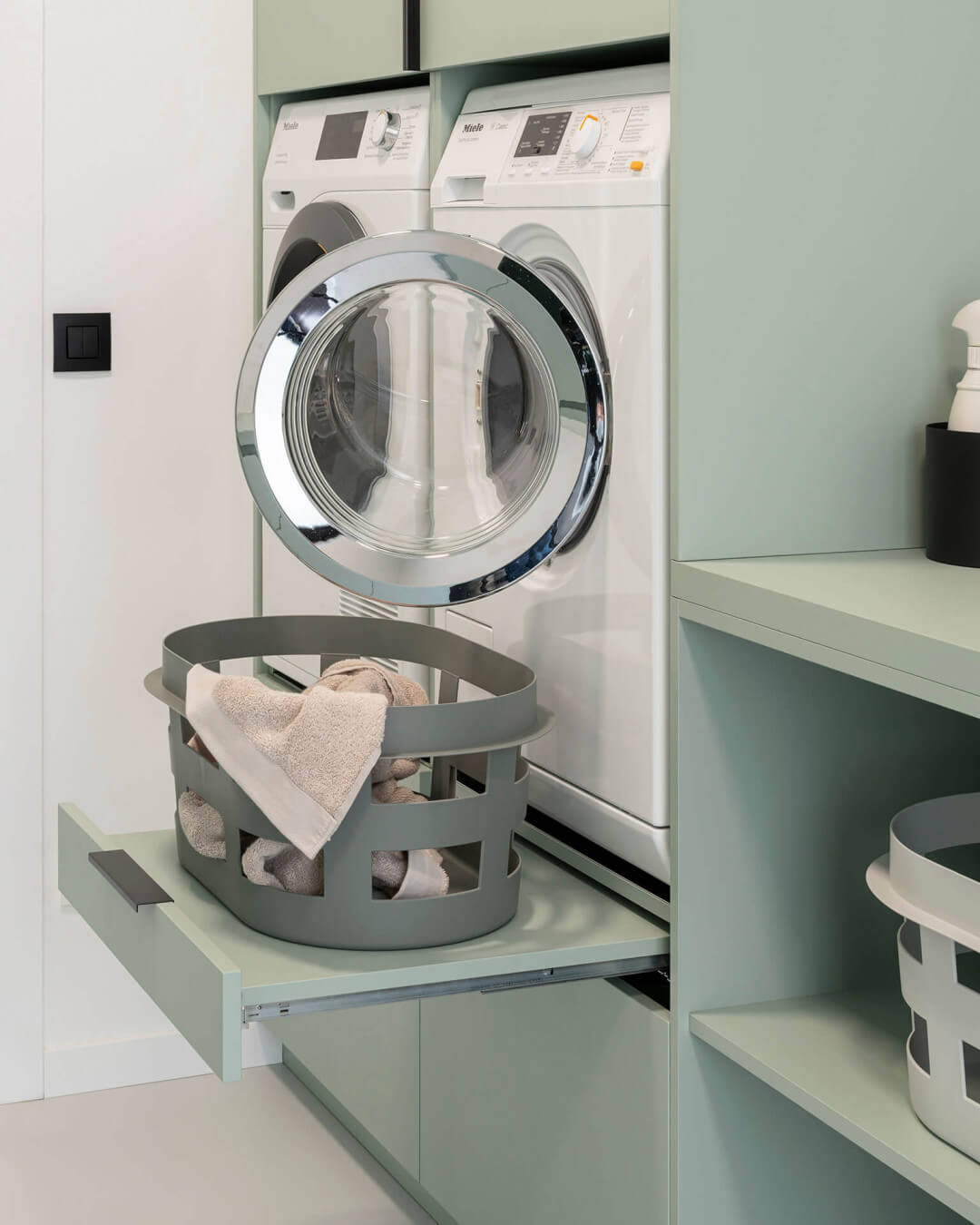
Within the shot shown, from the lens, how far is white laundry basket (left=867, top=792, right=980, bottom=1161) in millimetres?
1298

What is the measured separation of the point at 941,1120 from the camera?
135 centimetres

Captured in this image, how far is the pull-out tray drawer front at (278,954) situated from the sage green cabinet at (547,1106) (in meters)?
0.10

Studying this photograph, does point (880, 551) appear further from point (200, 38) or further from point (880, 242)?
point (200, 38)

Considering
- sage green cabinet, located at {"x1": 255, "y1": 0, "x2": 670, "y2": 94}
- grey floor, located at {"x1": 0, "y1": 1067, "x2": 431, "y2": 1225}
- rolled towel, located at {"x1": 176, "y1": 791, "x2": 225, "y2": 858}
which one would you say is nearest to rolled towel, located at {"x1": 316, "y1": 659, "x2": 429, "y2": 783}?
rolled towel, located at {"x1": 176, "y1": 791, "x2": 225, "y2": 858}

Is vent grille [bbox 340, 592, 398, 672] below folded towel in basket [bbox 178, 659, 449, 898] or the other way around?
the other way around

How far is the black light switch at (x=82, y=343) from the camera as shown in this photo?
258cm

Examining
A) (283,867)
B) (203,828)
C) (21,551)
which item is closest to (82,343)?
(21,551)

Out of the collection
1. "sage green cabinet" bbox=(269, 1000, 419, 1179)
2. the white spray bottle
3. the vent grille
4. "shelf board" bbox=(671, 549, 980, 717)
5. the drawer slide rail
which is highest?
the white spray bottle

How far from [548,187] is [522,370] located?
0.67ft

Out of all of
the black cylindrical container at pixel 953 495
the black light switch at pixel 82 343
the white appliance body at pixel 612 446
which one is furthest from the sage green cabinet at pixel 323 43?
the black cylindrical container at pixel 953 495

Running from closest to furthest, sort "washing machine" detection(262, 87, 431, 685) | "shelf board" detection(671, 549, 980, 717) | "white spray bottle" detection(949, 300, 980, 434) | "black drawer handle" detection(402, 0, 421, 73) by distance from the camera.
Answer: "shelf board" detection(671, 549, 980, 717) → "white spray bottle" detection(949, 300, 980, 434) → "washing machine" detection(262, 87, 431, 685) → "black drawer handle" detection(402, 0, 421, 73)

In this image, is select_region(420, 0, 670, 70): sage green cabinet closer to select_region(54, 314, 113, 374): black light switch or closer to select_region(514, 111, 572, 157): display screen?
select_region(514, 111, 572, 157): display screen

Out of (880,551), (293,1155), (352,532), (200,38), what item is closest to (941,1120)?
(880,551)

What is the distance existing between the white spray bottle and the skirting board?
1.75 metres
